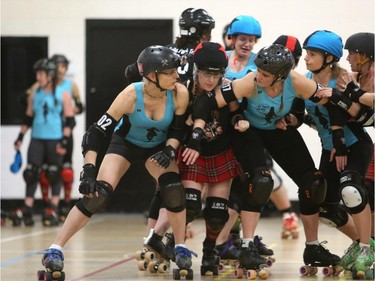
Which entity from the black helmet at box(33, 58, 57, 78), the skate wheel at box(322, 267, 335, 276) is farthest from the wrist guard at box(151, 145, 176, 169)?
the black helmet at box(33, 58, 57, 78)

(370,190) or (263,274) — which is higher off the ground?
(370,190)

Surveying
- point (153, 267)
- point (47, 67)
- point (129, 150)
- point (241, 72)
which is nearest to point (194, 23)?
point (241, 72)

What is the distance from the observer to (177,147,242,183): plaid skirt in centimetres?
601

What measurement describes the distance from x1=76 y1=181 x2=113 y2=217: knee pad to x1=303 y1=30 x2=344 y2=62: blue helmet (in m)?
1.54

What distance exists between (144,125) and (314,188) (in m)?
1.10

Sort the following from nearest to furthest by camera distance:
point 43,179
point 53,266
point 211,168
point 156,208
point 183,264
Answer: point 53,266 → point 183,264 → point 211,168 → point 156,208 → point 43,179

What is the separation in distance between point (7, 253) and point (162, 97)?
2397mm

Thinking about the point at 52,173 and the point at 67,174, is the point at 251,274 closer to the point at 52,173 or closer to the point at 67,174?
the point at 52,173

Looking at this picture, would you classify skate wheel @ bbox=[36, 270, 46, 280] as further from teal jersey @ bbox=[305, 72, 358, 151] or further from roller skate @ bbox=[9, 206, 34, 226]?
roller skate @ bbox=[9, 206, 34, 226]

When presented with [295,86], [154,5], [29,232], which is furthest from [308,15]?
[295,86]

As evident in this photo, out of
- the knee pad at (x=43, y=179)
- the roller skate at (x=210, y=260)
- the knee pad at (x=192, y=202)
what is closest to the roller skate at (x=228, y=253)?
the roller skate at (x=210, y=260)

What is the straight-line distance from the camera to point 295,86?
19.1ft

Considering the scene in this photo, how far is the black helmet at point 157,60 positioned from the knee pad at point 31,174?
16.8 feet

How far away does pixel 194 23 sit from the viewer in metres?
6.62
